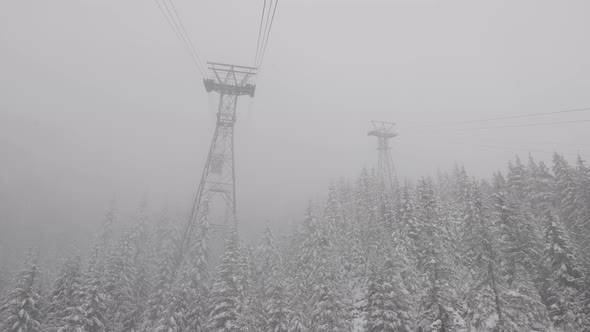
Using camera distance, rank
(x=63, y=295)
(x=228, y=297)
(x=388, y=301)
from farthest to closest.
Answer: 1. (x=63, y=295)
2. (x=228, y=297)
3. (x=388, y=301)

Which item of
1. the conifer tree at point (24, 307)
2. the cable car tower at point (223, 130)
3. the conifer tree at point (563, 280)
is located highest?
the cable car tower at point (223, 130)

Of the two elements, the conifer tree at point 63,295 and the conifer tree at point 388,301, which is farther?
the conifer tree at point 63,295

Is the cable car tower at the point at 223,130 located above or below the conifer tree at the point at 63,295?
above

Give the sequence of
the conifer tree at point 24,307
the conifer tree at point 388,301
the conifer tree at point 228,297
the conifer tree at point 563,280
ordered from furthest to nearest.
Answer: the conifer tree at point 24,307 → the conifer tree at point 228,297 → the conifer tree at point 563,280 → the conifer tree at point 388,301

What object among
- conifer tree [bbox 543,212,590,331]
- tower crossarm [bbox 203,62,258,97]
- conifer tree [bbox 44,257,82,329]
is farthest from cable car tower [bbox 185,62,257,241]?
conifer tree [bbox 543,212,590,331]

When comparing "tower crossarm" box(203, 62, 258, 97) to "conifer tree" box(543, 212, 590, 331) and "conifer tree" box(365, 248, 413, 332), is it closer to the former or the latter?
"conifer tree" box(365, 248, 413, 332)

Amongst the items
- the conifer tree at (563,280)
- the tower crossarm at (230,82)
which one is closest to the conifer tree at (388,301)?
the conifer tree at (563,280)

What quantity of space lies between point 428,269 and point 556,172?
35.7 meters

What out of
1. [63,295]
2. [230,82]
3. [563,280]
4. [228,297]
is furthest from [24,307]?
[563,280]

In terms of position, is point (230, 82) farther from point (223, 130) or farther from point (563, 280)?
point (563, 280)

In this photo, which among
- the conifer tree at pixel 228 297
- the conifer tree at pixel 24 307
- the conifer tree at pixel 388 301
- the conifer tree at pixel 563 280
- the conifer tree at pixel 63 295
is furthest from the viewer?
the conifer tree at pixel 63 295

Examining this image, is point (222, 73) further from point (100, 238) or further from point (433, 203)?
point (100, 238)

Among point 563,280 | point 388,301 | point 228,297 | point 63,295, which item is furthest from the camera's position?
point 63,295

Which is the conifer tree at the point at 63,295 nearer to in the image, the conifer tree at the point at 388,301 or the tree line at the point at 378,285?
the tree line at the point at 378,285
